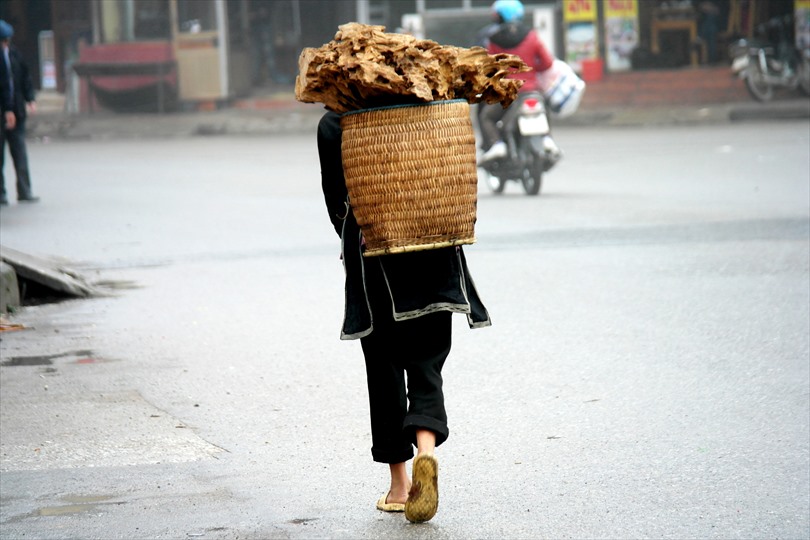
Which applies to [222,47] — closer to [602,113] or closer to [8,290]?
[602,113]

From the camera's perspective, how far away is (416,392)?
4.68 metres

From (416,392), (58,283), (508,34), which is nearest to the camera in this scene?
→ (416,392)

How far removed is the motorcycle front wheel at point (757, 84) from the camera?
23.6 metres

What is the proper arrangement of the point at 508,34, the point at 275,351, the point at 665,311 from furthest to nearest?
1. the point at 508,34
2. the point at 665,311
3. the point at 275,351

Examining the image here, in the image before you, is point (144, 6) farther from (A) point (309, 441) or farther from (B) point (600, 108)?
(A) point (309, 441)

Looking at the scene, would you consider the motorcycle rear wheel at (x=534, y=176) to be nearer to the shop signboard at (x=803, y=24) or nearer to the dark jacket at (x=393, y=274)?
the dark jacket at (x=393, y=274)

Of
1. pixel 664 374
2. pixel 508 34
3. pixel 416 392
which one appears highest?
pixel 508 34

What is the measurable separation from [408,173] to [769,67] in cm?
2063

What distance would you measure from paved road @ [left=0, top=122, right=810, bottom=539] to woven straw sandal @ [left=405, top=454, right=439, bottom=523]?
0.43ft

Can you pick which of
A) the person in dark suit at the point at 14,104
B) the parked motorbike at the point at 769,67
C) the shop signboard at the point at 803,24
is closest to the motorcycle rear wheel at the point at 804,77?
the parked motorbike at the point at 769,67

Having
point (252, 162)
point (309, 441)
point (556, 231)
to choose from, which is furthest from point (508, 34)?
point (309, 441)

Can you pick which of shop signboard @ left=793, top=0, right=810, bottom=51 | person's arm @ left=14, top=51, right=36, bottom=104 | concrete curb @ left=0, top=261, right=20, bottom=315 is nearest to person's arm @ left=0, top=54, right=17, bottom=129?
person's arm @ left=14, top=51, right=36, bottom=104

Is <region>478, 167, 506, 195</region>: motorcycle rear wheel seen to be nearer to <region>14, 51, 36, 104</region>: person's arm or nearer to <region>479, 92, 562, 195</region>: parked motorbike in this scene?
<region>479, 92, 562, 195</region>: parked motorbike

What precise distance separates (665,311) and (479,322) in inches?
148
